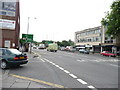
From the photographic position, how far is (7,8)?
32.7 meters

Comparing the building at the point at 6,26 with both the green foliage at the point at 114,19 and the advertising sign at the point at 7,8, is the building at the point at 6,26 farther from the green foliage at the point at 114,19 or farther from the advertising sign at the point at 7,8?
the green foliage at the point at 114,19

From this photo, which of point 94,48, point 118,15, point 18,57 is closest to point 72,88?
point 18,57

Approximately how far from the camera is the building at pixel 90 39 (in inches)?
2240

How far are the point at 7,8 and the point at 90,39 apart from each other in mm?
40517

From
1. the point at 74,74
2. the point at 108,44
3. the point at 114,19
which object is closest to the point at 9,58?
the point at 74,74

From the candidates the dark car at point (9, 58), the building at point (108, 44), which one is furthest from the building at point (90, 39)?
the dark car at point (9, 58)

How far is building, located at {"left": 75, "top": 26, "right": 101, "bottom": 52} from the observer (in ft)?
187

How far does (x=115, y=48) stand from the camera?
1688 inches

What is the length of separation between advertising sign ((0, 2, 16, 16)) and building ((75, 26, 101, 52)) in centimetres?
3326

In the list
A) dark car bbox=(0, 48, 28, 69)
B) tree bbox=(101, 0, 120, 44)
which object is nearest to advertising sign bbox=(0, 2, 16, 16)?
tree bbox=(101, 0, 120, 44)

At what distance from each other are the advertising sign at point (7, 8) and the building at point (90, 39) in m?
33.3

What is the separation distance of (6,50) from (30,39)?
2356cm

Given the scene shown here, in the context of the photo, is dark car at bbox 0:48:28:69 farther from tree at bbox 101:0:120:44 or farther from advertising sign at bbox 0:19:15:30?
advertising sign at bbox 0:19:15:30

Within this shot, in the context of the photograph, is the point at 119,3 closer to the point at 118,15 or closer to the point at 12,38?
the point at 118,15
